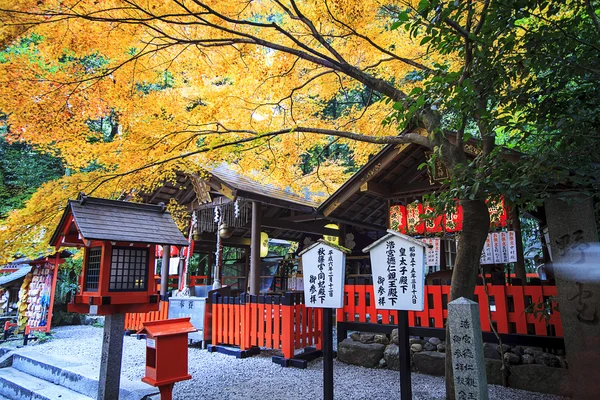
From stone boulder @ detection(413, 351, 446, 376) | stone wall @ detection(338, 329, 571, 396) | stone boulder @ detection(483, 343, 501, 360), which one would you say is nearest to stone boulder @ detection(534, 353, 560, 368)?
stone wall @ detection(338, 329, 571, 396)

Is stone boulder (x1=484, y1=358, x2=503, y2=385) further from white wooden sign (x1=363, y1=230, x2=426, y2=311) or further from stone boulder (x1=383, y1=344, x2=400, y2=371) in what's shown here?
white wooden sign (x1=363, y1=230, x2=426, y2=311)

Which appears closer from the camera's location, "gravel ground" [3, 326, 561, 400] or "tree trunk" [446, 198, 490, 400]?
"tree trunk" [446, 198, 490, 400]

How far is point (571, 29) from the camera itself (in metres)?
3.86

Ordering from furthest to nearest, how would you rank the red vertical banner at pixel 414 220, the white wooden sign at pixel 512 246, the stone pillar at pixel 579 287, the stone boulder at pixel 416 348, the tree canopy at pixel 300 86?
the red vertical banner at pixel 414 220 < the white wooden sign at pixel 512 246 < the stone boulder at pixel 416 348 < the stone pillar at pixel 579 287 < the tree canopy at pixel 300 86

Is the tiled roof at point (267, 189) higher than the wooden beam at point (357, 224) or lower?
higher

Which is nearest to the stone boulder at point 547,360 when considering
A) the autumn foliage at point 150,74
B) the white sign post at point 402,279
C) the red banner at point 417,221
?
the white sign post at point 402,279

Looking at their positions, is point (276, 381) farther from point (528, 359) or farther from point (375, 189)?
point (375, 189)

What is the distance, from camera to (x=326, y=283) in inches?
208

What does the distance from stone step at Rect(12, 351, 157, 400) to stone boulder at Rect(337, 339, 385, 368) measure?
3936 millimetres

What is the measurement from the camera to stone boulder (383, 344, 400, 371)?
23.5ft

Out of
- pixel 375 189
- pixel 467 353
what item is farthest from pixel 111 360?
pixel 375 189

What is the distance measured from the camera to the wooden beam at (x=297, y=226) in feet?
40.8

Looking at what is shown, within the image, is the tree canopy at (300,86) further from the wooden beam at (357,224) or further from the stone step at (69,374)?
the stone step at (69,374)

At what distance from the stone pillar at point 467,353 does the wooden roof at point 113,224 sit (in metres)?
3.83
